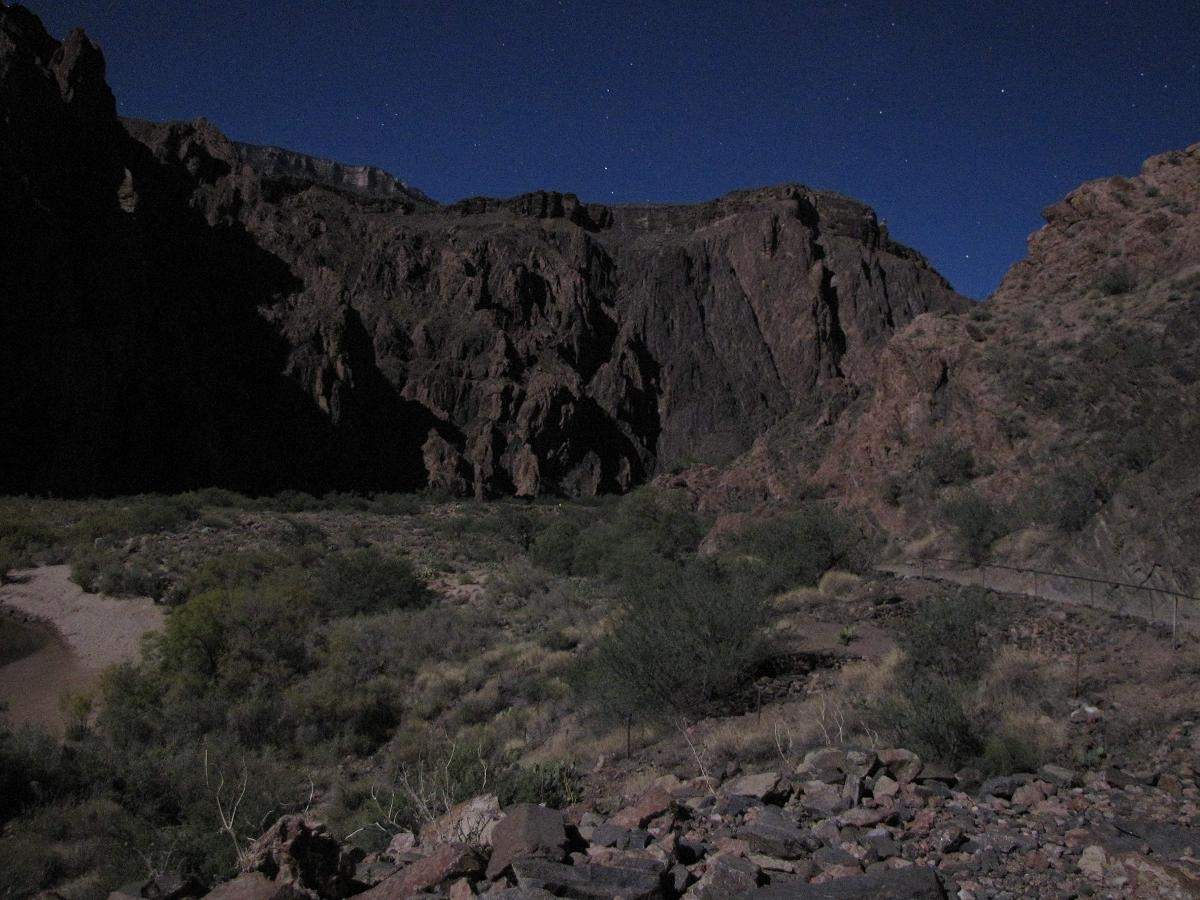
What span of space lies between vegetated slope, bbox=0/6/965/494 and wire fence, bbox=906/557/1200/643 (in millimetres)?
30164

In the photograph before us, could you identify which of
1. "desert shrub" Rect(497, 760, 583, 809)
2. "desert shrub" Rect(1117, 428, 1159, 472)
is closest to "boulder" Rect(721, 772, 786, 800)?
"desert shrub" Rect(497, 760, 583, 809)

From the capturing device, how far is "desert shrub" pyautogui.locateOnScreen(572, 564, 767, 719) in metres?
10.2

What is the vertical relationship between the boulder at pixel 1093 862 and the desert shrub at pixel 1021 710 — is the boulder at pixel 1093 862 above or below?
above

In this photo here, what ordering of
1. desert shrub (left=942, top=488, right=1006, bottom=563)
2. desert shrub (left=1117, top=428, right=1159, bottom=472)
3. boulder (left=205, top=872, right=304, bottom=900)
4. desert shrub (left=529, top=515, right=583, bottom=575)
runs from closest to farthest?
boulder (left=205, top=872, right=304, bottom=900), desert shrub (left=1117, top=428, right=1159, bottom=472), desert shrub (left=942, top=488, right=1006, bottom=563), desert shrub (left=529, top=515, right=583, bottom=575)

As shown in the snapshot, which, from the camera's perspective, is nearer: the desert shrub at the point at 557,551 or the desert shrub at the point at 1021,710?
the desert shrub at the point at 1021,710

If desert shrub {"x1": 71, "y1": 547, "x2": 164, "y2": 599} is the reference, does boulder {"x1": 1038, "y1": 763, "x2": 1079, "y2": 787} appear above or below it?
above

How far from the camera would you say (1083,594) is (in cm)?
1358

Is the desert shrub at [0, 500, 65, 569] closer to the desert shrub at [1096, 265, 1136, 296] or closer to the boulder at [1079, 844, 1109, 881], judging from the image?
the boulder at [1079, 844, 1109, 881]

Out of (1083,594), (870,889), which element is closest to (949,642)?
(1083,594)

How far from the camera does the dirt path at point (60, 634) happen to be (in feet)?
61.1

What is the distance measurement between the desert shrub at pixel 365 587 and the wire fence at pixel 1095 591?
670 inches

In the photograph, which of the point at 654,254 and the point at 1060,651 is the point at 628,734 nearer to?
the point at 1060,651

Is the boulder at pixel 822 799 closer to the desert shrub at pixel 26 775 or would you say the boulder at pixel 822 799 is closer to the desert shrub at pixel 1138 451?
the desert shrub at pixel 26 775

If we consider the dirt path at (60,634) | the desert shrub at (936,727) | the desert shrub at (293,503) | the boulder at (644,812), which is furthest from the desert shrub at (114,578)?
the desert shrub at (293,503)
